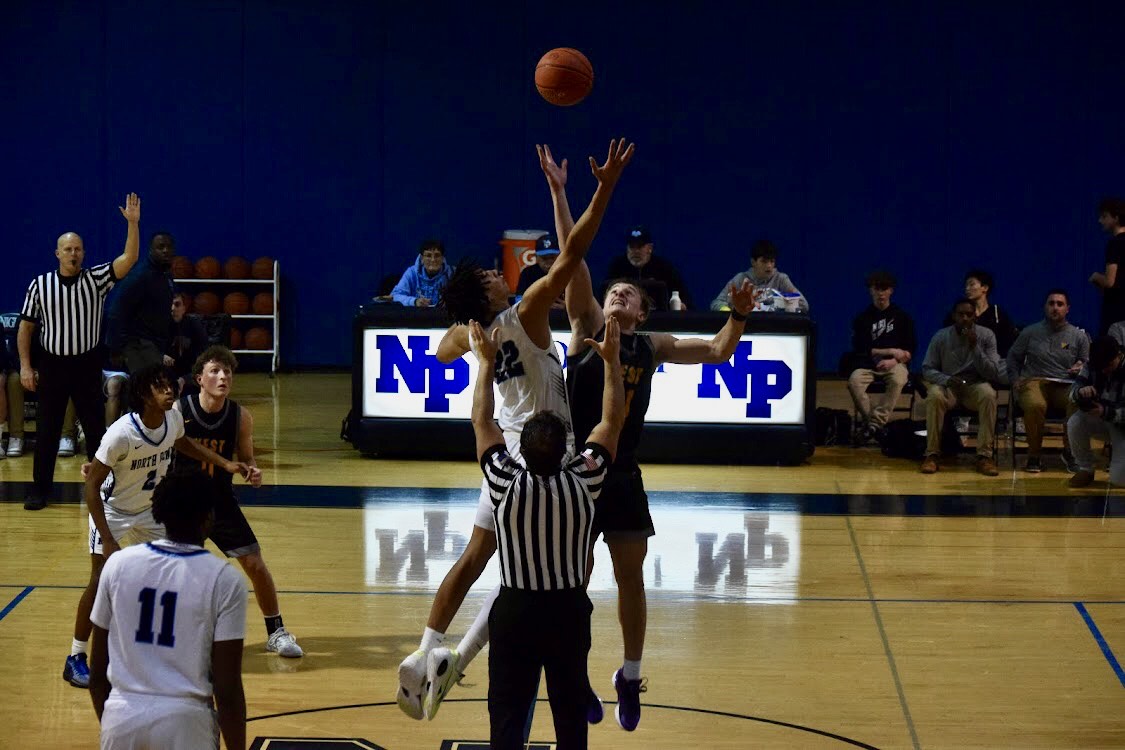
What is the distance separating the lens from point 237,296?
17625mm

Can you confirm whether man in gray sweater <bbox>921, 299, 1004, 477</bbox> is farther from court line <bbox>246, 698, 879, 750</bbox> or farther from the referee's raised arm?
→ the referee's raised arm

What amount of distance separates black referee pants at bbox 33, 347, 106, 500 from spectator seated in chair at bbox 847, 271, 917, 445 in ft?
20.8

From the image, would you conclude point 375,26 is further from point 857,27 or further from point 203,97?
point 857,27

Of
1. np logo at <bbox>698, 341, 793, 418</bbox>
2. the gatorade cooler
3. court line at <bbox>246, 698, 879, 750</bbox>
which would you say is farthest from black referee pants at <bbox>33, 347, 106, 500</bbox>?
the gatorade cooler

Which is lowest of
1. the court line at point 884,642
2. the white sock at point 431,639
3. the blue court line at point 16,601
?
the blue court line at point 16,601

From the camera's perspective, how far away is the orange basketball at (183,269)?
17594 millimetres

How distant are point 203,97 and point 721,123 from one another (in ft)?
21.2

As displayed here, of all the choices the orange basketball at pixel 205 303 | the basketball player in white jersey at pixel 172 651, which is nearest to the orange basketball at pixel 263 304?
the orange basketball at pixel 205 303

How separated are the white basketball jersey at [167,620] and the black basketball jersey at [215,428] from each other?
9.20 ft

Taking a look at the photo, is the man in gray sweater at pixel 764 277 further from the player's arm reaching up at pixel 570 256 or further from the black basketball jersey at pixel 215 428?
the player's arm reaching up at pixel 570 256

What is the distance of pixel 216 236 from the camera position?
18219 millimetres

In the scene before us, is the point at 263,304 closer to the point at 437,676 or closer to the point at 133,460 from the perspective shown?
the point at 133,460

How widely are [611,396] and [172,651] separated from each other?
185 cm

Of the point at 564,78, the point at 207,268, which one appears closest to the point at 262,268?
the point at 207,268
